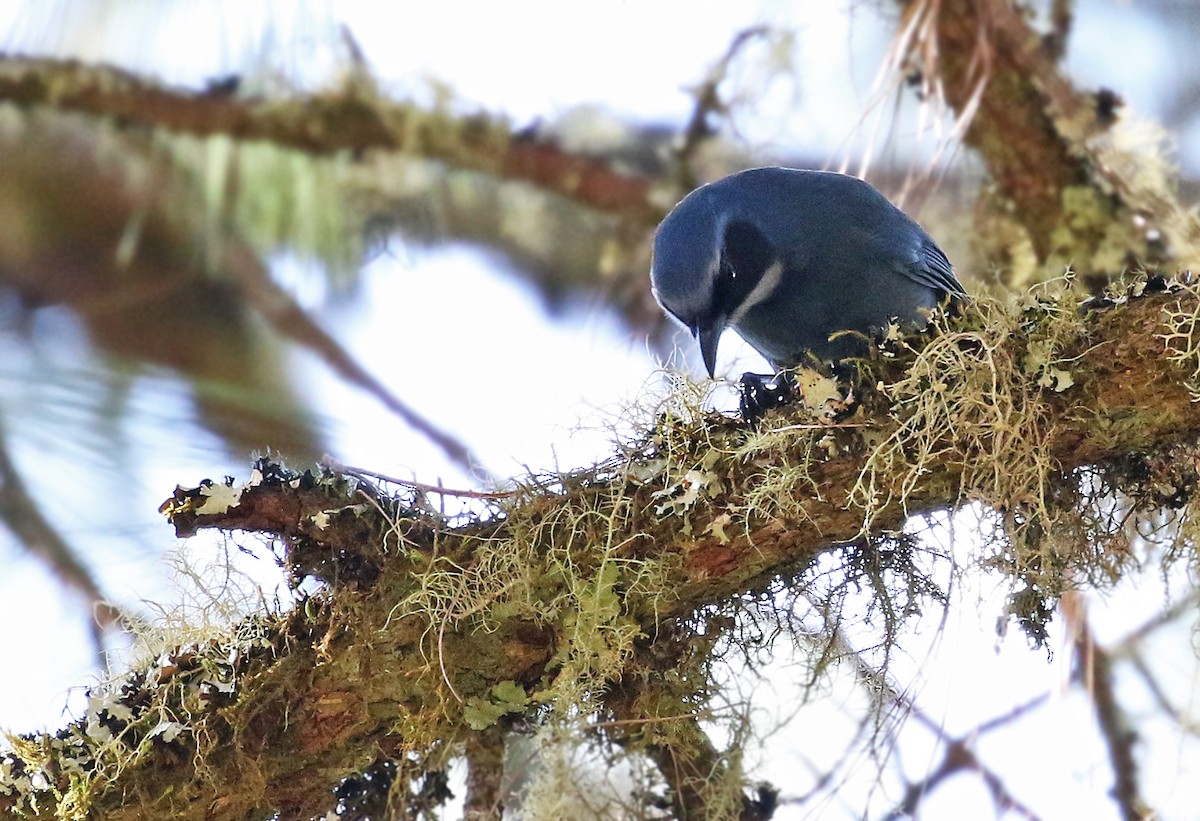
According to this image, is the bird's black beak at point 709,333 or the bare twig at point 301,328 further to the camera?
the bare twig at point 301,328

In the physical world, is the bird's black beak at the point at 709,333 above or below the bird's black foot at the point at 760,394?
above

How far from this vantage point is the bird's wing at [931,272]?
8.58 ft

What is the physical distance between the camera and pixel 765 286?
2.65 metres

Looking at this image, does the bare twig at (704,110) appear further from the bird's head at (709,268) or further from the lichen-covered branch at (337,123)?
the bird's head at (709,268)

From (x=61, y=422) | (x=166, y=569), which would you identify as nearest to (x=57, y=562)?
(x=61, y=422)

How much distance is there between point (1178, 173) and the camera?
137 inches

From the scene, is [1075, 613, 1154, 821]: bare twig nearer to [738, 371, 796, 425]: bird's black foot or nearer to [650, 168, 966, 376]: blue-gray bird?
[650, 168, 966, 376]: blue-gray bird

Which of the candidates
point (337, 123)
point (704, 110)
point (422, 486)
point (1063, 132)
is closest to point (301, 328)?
point (337, 123)

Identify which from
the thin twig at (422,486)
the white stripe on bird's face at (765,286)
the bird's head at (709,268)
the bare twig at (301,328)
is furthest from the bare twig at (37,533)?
the white stripe on bird's face at (765,286)

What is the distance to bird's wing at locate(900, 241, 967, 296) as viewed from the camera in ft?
8.58

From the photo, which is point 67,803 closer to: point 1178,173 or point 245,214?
point 245,214

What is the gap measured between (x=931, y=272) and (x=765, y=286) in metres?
0.37

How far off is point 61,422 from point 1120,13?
11.9ft

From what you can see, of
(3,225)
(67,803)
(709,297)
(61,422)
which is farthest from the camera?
(3,225)
